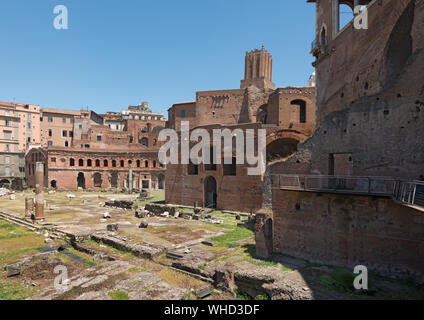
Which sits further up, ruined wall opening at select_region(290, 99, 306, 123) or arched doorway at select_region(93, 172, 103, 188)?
ruined wall opening at select_region(290, 99, 306, 123)

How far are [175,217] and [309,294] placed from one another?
15228 mm

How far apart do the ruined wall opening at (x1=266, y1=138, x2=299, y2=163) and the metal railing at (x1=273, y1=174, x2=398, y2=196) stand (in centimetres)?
1054

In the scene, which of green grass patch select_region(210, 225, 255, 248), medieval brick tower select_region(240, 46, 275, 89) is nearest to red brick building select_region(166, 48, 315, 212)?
green grass patch select_region(210, 225, 255, 248)

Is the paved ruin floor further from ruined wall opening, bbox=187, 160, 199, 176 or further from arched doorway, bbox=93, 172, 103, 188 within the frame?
arched doorway, bbox=93, 172, 103, 188

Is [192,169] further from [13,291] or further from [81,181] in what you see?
[81,181]

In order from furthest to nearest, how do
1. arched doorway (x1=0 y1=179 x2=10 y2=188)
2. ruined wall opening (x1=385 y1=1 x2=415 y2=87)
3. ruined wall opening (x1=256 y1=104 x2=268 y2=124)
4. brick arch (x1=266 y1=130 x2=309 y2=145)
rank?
1. arched doorway (x1=0 y1=179 x2=10 y2=188)
2. ruined wall opening (x1=256 y1=104 x2=268 y2=124)
3. brick arch (x1=266 y1=130 x2=309 y2=145)
4. ruined wall opening (x1=385 y1=1 x2=415 y2=87)

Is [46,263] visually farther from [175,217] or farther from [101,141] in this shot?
[101,141]

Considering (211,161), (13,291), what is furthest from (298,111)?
(13,291)

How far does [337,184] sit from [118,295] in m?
8.75

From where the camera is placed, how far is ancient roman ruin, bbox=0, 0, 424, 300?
8445 mm

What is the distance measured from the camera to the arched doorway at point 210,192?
24.3m

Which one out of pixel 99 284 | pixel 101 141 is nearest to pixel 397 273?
pixel 99 284

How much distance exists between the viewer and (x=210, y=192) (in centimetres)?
2464
